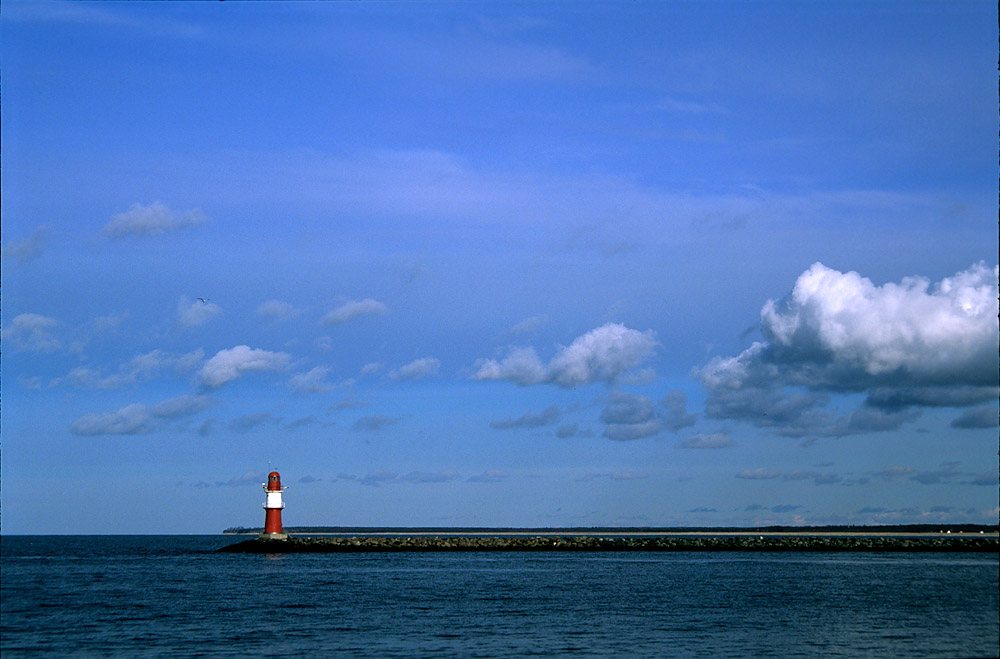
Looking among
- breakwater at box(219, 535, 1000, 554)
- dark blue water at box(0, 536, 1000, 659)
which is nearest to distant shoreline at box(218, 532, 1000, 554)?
breakwater at box(219, 535, 1000, 554)

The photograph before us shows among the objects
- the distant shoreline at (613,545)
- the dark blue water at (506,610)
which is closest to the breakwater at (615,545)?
the distant shoreline at (613,545)

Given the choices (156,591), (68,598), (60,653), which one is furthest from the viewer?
(156,591)

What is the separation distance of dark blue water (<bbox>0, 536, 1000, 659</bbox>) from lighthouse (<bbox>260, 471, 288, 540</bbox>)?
386 inches

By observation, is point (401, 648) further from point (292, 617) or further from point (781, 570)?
point (781, 570)

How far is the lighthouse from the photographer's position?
94.3m

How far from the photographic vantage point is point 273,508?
97500mm

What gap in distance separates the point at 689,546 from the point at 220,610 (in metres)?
75.7

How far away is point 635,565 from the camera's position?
285ft

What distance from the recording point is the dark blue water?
37750 millimetres

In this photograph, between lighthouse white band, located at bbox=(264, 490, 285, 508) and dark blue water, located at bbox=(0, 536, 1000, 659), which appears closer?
dark blue water, located at bbox=(0, 536, 1000, 659)

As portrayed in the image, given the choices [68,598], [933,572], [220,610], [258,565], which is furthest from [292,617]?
[933,572]

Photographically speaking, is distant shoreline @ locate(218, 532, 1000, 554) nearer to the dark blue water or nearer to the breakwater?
the breakwater

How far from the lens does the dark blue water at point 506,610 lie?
37.8 meters

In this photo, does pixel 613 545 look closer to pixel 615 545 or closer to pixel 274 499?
pixel 615 545
